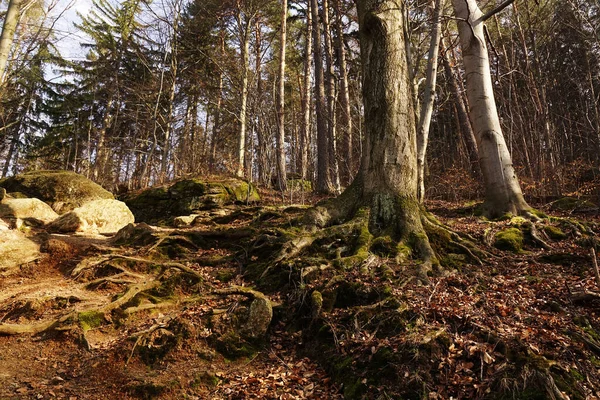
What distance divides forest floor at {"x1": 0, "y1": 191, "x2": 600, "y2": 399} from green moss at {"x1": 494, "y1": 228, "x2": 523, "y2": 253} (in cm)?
14

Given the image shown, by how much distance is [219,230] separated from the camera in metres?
6.82

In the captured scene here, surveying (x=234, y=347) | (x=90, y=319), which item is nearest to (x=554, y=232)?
(x=234, y=347)

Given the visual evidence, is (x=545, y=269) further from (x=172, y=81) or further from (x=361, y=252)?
(x=172, y=81)

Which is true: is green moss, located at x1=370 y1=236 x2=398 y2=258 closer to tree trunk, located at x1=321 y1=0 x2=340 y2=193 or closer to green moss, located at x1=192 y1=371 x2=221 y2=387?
green moss, located at x1=192 y1=371 x2=221 y2=387

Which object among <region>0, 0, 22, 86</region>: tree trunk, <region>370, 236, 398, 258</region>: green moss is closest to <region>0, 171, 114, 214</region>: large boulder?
<region>0, 0, 22, 86</region>: tree trunk

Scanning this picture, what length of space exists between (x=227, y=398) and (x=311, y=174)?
15923 mm

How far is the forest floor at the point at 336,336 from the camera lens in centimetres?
265

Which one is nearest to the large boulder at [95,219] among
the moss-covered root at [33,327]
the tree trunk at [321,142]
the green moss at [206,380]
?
the moss-covered root at [33,327]

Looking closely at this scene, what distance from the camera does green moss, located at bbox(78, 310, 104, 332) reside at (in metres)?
4.02

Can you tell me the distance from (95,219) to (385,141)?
7.10 m

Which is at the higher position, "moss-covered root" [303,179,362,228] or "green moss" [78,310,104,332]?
"moss-covered root" [303,179,362,228]

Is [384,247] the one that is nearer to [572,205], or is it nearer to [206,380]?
[206,380]

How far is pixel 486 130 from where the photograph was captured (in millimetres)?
6992

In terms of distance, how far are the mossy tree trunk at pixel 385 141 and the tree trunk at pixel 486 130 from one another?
2.14m
